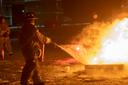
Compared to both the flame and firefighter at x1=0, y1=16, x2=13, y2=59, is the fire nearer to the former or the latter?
the flame

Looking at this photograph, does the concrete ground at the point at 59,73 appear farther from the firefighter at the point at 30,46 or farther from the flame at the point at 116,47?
the firefighter at the point at 30,46

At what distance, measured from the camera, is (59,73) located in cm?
1480

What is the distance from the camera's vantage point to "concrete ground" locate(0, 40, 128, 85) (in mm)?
13016

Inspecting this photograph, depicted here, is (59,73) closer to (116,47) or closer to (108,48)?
(108,48)

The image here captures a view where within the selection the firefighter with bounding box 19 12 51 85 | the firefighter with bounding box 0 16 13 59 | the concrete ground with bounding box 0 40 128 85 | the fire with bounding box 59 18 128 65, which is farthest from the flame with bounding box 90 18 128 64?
the firefighter with bounding box 0 16 13 59

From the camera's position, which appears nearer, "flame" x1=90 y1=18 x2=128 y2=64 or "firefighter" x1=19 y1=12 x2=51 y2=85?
"firefighter" x1=19 y1=12 x2=51 y2=85

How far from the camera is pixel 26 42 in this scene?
11875mm

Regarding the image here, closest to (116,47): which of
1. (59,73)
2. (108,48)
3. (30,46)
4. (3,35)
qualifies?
(108,48)

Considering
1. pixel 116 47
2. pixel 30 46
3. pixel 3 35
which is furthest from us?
pixel 3 35

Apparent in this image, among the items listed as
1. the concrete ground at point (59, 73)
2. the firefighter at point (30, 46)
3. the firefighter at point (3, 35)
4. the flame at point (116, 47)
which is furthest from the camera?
the firefighter at point (3, 35)

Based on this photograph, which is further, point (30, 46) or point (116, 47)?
point (116, 47)

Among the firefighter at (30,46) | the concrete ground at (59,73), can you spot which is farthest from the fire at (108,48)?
the firefighter at (30,46)

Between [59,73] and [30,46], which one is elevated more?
[30,46]

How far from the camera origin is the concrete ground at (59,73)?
1302cm
